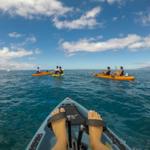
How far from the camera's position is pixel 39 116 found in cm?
1005

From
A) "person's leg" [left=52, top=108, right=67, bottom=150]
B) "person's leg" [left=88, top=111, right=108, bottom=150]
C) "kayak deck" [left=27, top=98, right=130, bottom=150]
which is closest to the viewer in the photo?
"person's leg" [left=88, top=111, right=108, bottom=150]

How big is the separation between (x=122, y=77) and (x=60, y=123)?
27077 mm

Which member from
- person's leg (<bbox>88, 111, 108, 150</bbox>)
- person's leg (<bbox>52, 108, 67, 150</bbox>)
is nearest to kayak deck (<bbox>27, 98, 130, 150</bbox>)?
person's leg (<bbox>52, 108, 67, 150</bbox>)

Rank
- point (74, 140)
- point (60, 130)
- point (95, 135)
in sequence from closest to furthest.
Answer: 1. point (95, 135)
2. point (60, 130)
3. point (74, 140)

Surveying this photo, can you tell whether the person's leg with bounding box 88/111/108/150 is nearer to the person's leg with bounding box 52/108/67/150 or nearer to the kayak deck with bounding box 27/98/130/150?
the person's leg with bounding box 52/108/67/150

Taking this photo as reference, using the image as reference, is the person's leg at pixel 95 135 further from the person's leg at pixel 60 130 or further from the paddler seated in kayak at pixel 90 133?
the person's leg at pixel 60 130

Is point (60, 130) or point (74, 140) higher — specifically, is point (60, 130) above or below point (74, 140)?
above

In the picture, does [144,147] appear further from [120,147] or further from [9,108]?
[9,108]

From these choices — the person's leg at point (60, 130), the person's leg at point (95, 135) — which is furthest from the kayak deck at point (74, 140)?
the person's leg at point (95, 135)

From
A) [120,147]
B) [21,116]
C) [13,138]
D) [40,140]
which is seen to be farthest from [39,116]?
[120,147]

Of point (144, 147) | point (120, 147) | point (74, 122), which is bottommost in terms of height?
point (144, 147)

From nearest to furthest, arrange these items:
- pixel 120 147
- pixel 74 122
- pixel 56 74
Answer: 1. pixel 74 122
2. pixel 120 147
3. pixel 56 74

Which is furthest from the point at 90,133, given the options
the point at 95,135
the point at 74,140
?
the point at 74,140

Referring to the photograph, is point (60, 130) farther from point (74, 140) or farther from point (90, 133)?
point (74, 140)
